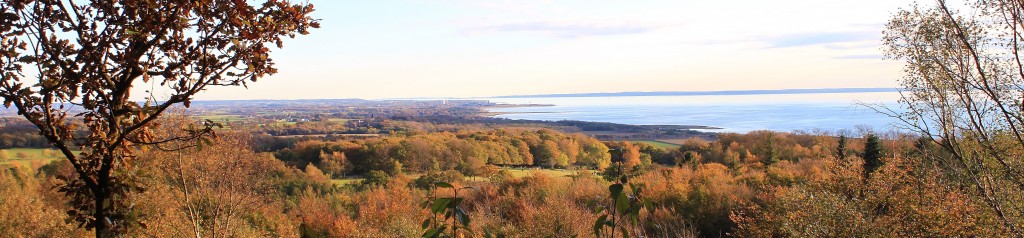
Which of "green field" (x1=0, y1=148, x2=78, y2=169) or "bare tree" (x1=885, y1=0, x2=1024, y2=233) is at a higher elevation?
"bare tree" (x1=885, y1=0, x2=1024, y2=233)

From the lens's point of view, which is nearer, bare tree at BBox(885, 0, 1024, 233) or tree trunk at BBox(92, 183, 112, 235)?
tree trunk at BBox(92, 183, 112, 235)

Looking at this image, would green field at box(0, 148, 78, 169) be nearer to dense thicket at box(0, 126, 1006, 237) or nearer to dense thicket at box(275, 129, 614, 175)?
dense thicket at box(0, 126, 1006, 237)

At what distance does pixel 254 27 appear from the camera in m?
2.27

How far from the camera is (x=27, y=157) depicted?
35.3m

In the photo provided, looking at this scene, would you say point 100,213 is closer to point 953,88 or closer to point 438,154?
point 953,88

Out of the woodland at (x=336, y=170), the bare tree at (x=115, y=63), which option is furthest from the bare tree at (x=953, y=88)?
the bare tree at (x=115, y=63)

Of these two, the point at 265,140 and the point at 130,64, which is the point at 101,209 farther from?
the point at 265,140

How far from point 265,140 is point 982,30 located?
5351 cm

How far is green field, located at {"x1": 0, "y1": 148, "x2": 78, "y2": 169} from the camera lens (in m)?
32.6

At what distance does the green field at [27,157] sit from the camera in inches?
1285

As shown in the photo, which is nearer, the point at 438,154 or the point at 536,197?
the point at 536,197

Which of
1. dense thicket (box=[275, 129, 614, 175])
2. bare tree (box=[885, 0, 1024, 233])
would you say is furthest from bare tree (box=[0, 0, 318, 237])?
dense thicket (box=[275, 129, 614, 175])

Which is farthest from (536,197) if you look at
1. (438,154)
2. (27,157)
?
(27,157)

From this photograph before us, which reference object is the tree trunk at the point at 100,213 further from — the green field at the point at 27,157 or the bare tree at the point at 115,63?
the green field at the point at 27,157
